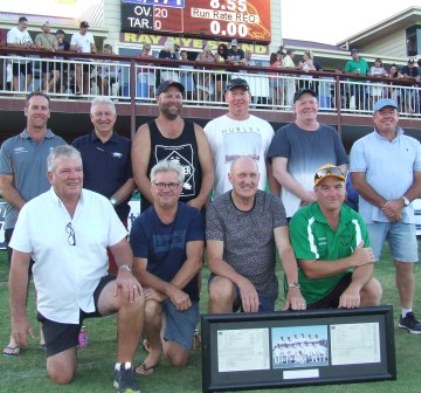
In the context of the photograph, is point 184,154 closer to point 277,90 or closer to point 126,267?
point 126,267

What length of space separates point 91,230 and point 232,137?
61.2 inches

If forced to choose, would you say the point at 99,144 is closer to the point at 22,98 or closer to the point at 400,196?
the point at 400,196

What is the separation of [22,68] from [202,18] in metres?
7.50

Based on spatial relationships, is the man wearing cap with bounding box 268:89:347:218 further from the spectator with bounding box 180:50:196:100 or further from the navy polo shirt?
the spectator with bounding box 180:50:196:100

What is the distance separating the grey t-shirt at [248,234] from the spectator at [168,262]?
142mm

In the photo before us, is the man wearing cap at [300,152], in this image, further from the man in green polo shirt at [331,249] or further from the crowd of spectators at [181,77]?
the crowd of spectators at [181,77]

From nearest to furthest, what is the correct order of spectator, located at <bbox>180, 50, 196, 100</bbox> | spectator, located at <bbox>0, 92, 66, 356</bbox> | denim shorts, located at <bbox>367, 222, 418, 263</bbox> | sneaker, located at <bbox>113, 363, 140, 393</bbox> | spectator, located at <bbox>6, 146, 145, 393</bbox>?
sneaker, located at <bbox>113, 363, 140, 393</bbox>
spectator, located at <bbox>6, 146, 145, 393</bbox>
spectator, located at <bbox>0, 92, 66, 356</bbox>
denim shorts, located at <bbox>367, 222, 418, 263</bbox>
spectator, located at <bbox>180, 50, 196, 100</bbox>

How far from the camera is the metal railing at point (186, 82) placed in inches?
444

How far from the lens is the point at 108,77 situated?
38.5 feet

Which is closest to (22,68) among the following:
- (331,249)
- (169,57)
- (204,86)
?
(169,57)

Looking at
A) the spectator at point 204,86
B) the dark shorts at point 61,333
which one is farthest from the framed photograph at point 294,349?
the spectator at point 204,86

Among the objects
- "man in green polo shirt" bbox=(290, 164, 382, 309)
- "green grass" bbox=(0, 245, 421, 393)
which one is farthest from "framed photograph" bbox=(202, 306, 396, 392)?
"man in green polo shirt" bbox=(290, 164, 382, 309)

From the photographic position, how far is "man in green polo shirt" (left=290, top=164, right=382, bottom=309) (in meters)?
3.73

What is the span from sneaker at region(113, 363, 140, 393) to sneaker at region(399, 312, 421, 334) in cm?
239
